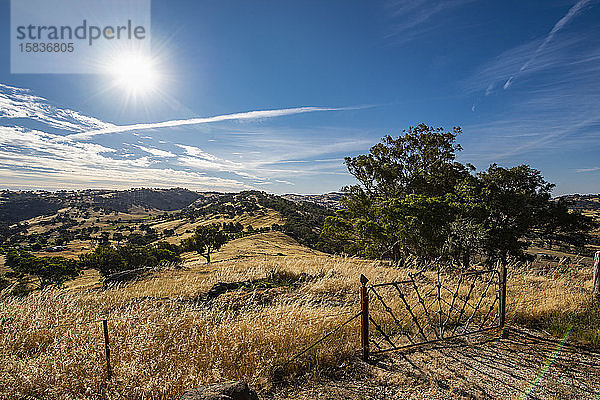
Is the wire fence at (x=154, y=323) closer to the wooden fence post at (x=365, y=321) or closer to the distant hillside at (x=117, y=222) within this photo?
the wooden fence post at (x=365, y=321)

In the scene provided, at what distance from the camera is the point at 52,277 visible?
38750mm

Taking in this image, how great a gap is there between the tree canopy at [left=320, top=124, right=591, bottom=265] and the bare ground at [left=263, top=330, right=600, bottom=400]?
432 inches

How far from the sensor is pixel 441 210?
17406 mm

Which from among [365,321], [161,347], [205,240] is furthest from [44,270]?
[365,321]

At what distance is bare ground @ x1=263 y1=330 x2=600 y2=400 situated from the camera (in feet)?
13.1

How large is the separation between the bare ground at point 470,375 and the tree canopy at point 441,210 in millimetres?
10984

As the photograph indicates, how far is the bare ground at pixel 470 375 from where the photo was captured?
400 cm

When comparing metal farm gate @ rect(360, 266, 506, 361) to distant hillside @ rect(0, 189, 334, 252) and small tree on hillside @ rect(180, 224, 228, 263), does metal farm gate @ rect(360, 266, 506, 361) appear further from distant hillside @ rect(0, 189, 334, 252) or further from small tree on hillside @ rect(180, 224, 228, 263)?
distant hillside @ rect(0, 189, 334, 252)

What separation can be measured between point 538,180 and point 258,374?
27688mm

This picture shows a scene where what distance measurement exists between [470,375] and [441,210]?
14583 millimetres

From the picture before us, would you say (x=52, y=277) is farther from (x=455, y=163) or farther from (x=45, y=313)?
(x=455, y=163)

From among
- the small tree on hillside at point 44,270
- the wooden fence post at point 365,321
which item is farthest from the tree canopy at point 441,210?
the small tree on hillside at point 44,270

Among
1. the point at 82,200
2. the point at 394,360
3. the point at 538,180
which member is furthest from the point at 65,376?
the point at 82,200

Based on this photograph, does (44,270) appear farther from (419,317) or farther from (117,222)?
(117,222)
